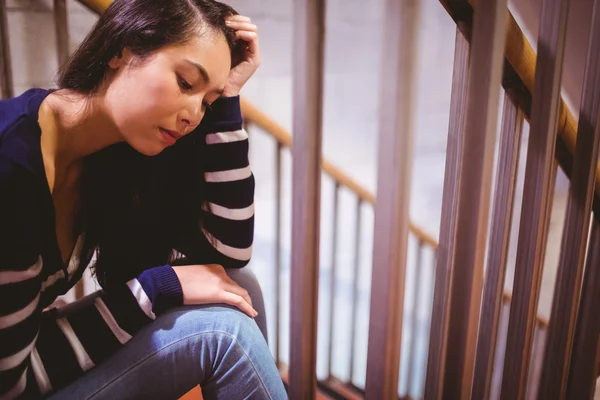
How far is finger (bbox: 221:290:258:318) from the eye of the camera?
0.87 metres

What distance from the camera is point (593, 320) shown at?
938mm

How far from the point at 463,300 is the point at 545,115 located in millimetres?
288

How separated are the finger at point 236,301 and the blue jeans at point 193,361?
0.03 metres

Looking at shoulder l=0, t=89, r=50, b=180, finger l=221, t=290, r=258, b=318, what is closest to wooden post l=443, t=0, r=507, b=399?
finger l=221, t=290, r=258, b=318

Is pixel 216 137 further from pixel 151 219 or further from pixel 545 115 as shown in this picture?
pixel 545 115

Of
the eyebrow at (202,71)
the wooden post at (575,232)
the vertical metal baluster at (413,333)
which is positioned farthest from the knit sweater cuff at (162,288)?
the vertical metal baluster at (413,333)

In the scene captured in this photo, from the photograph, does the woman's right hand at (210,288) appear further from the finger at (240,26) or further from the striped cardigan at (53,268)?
the finger at (240,26)

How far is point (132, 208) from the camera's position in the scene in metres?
1.01

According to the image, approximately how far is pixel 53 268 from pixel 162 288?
19cm

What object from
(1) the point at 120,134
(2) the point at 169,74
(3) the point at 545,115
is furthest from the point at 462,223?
(1) the point at 120,134

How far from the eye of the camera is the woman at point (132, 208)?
0.71 metres

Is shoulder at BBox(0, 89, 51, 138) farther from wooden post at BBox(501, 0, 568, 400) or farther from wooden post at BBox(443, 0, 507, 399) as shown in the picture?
wooden post at BBox(501, 0, 568, 400)

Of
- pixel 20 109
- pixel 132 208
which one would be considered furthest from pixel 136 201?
pixel 20 109

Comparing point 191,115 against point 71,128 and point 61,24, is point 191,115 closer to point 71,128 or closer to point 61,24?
point 71,128
